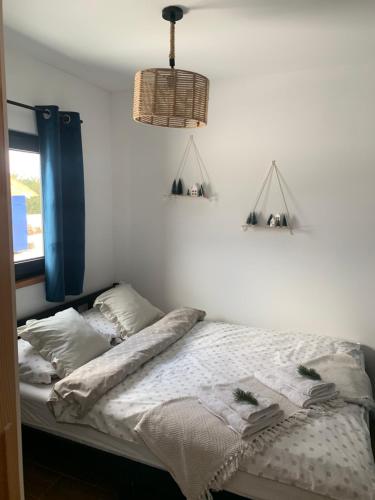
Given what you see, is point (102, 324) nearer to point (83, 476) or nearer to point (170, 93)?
point (83, 476)

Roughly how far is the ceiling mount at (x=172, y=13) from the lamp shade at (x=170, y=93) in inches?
16.8

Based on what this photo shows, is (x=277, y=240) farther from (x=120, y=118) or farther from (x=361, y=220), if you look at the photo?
(x=120, y=118)

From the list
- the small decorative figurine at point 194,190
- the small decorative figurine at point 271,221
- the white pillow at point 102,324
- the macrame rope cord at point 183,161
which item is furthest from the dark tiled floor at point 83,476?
the macrame rope cord at point 183,161

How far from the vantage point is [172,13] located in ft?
6.37

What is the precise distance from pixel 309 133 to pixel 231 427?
224cm

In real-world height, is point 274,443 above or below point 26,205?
below

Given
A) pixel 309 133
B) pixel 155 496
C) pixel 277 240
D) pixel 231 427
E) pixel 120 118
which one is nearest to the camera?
pixel 231 427

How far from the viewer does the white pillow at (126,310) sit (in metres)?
2.86

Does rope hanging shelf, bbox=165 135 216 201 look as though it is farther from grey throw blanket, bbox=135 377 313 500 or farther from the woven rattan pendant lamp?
grey throw blanket, bbox=135 377 313 500

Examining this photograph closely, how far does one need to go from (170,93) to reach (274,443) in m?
1.69

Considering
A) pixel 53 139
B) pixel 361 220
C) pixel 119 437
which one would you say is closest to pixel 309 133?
pixel 361 220

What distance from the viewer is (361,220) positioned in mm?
2803

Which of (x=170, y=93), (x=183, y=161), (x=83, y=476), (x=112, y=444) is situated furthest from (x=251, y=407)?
(x=183, y=161)

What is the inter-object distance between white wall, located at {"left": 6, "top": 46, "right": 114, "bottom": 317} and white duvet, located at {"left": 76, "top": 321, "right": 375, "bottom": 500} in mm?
1111
